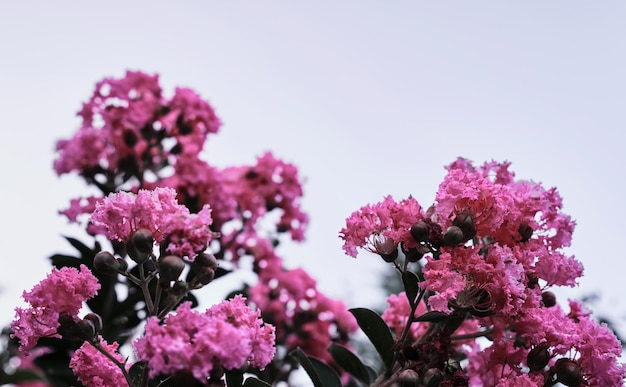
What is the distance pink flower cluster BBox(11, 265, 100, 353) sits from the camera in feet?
4.52

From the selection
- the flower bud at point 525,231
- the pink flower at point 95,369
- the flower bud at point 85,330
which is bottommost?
the pink flower at point 95,369

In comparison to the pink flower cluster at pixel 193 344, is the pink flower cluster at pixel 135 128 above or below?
above

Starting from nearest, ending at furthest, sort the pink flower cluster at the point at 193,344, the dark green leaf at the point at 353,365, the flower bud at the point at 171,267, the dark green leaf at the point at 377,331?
Result: the pink flower cluster at the point at 193,344 < the flower bud at the point at 171,267 < the dark green leaf at the point at 377,331 < the dark green leaf at the point at 353,365

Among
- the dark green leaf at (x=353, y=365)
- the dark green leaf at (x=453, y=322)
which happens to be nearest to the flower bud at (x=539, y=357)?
the dark green leaf at (x=453, y=322)

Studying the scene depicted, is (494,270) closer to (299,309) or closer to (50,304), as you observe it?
(50,304)

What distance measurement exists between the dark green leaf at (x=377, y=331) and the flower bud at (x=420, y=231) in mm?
263

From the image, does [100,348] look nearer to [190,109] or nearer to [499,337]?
[499,337]

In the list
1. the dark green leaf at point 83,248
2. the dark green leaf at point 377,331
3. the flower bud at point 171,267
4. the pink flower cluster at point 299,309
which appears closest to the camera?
the flower bud at point 171,267

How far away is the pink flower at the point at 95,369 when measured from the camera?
56.3 inches

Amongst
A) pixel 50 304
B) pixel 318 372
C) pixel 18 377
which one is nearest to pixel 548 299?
pixel 318 372

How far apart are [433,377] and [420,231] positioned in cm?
31

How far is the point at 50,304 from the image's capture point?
1373 mm

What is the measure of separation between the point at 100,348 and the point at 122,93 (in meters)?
1.98

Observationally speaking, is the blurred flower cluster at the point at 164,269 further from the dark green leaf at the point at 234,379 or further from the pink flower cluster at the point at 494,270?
the pink flower cluster at the point at 494,270
